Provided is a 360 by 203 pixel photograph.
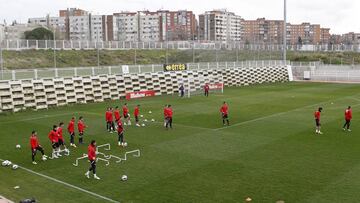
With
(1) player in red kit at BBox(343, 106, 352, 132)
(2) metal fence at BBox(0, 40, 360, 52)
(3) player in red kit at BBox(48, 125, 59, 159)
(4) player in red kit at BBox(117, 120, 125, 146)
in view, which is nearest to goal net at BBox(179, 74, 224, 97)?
(2) metal fence at BBox(0, 40, 360, 52)

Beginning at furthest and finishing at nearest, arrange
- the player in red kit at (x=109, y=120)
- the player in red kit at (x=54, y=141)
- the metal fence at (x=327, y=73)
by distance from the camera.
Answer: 1. the metal fence at (x=327, y=73)
2. the player in red kit at (x=109, y=120)
3. the player in red kit at (x=54, y=141)

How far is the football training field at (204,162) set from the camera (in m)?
15.1

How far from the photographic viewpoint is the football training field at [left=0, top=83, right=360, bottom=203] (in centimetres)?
1510

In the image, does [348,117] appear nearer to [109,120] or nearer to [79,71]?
[109,120]

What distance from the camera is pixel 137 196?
14.8 meters

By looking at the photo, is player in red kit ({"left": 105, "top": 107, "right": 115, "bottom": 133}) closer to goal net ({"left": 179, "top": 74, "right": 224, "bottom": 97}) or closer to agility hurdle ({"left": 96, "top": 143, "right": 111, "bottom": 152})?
agility hurdle ({"left": 96, "top": 143, "right": 111, "bottom": 152})

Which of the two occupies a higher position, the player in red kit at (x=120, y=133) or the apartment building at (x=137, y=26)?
the apartment building at (x=137, y=26)

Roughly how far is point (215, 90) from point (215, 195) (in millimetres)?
39003

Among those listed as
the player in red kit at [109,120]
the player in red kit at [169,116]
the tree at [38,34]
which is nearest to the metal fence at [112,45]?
the tree at [38,34]

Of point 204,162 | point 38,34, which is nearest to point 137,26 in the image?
point 38,34

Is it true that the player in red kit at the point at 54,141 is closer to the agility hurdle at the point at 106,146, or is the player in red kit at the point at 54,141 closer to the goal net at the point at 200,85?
the agility hurdle at the point at 106,146

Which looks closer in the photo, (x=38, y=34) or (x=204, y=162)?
(x=204, y=162)

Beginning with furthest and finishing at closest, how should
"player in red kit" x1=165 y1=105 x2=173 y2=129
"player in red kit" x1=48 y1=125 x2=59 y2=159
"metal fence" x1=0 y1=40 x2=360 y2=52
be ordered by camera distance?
"metal fence" x1=0 y1=40 x2=360 y2=52, "player in red kit" x1=165 y1=105 x2=173 y2=129, "player in red kit" x1=48 y1=125 x2=59 y2=159

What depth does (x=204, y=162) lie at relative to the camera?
19.2 m
